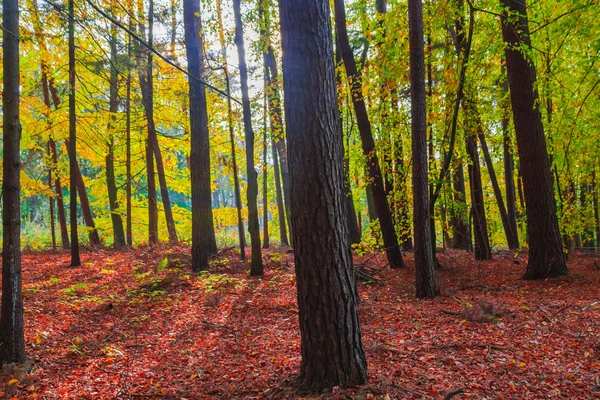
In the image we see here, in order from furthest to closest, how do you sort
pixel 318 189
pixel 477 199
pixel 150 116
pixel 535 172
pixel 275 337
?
pixel 150 116 → pixel 477 199 → pixel 535 172 → pixel 275 337 → pixel 318 189

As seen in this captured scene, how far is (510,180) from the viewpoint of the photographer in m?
12.6

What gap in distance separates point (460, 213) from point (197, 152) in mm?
7202

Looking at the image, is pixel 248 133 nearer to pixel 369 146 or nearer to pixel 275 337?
pixel 369 146

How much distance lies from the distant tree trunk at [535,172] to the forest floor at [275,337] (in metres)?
0.50

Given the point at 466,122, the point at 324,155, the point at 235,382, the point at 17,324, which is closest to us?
the point at 324,155

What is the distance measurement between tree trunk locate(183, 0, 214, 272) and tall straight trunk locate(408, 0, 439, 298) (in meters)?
5.65

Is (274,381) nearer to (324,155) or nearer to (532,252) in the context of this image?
(324,155)

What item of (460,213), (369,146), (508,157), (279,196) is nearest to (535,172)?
(460,213)

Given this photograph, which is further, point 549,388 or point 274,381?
point 274,381

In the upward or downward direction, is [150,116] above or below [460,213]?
above

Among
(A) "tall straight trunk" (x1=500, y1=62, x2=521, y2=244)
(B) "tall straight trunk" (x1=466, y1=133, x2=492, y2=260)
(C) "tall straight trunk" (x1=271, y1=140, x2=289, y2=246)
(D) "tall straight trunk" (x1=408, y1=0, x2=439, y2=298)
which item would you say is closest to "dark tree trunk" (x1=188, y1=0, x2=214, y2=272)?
(D) "tall straight trunk" (x1=408, y1=0, x2=439, y2=298)

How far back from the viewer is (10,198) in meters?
4.04

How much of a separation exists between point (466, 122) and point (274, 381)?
705 cm

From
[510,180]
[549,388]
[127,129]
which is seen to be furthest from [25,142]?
[510,180]
